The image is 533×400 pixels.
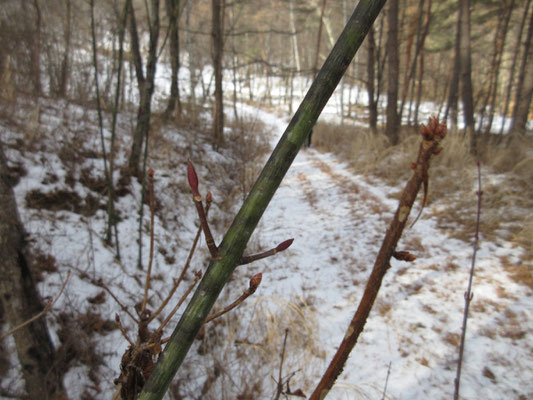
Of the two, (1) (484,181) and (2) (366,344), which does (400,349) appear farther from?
(1) (484,181)

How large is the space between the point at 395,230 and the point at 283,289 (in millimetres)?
2721

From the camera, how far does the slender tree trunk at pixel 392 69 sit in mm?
5970

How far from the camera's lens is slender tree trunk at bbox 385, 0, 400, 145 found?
597 cm

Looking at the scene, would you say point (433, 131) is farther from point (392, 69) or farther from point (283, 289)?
point (392, 69)

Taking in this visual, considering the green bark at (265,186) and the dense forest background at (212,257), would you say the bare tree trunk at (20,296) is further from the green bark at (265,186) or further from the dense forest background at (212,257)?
the green bark at (265,186)

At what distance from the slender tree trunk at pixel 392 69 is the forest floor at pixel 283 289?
8.63 ft

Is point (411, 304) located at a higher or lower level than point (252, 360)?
higher

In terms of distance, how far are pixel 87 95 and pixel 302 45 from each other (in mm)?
24597

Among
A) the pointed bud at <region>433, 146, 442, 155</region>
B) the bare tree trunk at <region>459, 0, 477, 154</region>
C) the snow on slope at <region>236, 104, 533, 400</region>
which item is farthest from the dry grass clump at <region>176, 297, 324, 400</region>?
the bare tree trunk at <region>459, 0, 477, 154</region>

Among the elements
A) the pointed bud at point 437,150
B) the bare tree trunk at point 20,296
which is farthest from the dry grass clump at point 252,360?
the pointed bud at point 437,150

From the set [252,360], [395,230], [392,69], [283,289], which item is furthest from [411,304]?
[392,69]

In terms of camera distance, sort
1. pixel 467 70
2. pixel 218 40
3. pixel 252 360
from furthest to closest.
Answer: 1. pixel 218 40
2. pixel 467 70
3. pixel 252 360

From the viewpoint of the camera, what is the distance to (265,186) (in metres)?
0.35

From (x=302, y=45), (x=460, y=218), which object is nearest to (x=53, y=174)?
(x=460, y=218)
